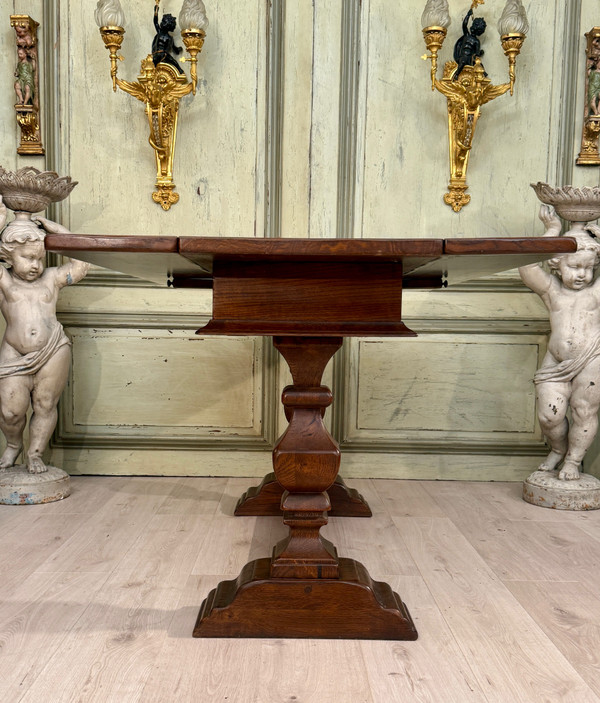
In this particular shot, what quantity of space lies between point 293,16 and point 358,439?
194 centimetres

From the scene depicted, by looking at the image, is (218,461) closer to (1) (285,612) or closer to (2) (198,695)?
(1) (285,612)

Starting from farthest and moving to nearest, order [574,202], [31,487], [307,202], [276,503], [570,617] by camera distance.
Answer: [307,202]
[574,202]
[31,487]
[276,503]
[570,617]

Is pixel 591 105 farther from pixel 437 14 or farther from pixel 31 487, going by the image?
pixel 31 487

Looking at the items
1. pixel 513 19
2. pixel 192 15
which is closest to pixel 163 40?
pixel 192 15

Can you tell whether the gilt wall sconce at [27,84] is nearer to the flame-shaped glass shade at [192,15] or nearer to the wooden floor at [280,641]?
the flame-shaped glass shade at [192,15]

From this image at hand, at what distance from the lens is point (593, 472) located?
3.36 meters

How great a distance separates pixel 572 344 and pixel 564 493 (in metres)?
0.60

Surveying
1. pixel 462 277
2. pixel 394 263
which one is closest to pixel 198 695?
pixel 394 263

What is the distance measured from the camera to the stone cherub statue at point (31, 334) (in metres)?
2.88

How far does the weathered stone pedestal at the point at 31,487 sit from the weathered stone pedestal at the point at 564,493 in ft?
6.26

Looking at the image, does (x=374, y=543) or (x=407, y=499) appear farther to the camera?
(x=407, y=499)

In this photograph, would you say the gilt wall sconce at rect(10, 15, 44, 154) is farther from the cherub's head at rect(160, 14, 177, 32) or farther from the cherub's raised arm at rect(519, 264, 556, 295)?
the cherub's raised arm at rect(519, 264, 556, 295)

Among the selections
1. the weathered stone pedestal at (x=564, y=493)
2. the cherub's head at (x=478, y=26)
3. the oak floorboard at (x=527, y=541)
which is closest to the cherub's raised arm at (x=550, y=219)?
the cherub's head at (x=478, y=26)

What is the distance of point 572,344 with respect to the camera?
9.73 feet
